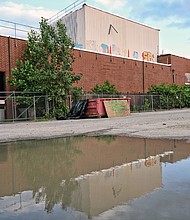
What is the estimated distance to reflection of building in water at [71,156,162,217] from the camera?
4.57 m

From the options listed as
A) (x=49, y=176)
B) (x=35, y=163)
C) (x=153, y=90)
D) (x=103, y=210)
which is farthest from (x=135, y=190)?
(x=153, y=90)

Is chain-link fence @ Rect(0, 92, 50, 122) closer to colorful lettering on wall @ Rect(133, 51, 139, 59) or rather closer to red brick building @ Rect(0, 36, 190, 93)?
red brick building @ Rect(0, 36, 190, 93)

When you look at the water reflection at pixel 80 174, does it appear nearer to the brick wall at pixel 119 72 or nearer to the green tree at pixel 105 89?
the green tree at pixel 105 89

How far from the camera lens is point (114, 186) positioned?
5.43 meters

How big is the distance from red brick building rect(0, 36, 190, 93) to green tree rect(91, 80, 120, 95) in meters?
0.83

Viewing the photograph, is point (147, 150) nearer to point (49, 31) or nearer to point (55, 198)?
point (55, 198)

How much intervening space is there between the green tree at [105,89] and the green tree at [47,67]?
245 inches

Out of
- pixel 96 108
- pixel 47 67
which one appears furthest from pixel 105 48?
pixel 96 108

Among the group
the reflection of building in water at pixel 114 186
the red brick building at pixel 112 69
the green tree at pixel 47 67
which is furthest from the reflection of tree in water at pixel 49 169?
the red brick building at pixel 112 69

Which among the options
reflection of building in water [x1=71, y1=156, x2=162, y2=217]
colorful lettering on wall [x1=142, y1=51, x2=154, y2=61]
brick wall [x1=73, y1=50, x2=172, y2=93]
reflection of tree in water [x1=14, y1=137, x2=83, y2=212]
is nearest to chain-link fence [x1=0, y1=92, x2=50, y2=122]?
brick wall [x1=73, y1=50, x2=172, y2=93]

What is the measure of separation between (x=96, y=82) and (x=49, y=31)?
1028 cm

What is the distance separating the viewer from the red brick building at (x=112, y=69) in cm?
2788

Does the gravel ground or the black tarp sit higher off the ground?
the black tarp

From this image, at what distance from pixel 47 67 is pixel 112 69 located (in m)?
13.3
